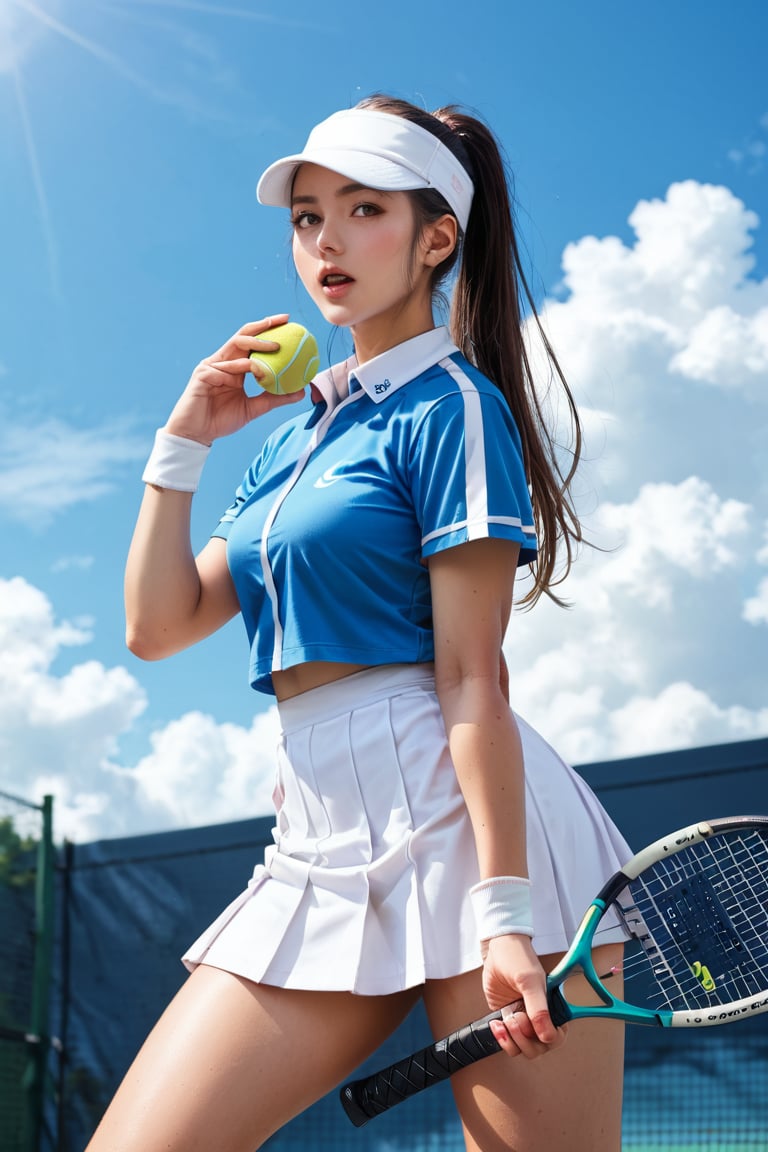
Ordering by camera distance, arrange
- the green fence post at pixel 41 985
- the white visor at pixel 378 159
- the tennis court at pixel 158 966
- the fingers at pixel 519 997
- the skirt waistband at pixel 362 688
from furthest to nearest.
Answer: the green fence post at pixel 41 985, the tennis court at pixel 158 966, the white visor at pixel 378 159, the skirt waistband at pixel 362 688, the fingers at pixel 519 997

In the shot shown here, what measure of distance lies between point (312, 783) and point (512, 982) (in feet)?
1.47

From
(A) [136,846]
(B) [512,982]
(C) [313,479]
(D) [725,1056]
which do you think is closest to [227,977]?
(B) [512,982]

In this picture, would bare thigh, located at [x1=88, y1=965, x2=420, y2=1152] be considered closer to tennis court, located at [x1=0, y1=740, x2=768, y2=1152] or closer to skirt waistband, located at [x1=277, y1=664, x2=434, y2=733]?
skirt waistband, located at [x1=277, y1=664, x2=434, y2=733]

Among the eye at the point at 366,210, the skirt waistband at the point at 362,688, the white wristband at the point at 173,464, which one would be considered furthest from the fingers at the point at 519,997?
the eye at the point at 366,210

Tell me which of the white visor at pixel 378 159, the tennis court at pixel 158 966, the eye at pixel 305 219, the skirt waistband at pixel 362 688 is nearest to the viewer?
the skirt waistband at pixel 362 688

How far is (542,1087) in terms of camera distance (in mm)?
1800

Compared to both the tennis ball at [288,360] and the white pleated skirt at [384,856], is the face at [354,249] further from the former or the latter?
the white pleated skirt at [384,856]

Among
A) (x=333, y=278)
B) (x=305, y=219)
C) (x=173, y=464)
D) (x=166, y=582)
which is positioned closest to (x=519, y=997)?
(x=166, y=582)

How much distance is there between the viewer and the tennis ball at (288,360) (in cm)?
226

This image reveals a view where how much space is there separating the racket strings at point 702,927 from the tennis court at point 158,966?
134 inches

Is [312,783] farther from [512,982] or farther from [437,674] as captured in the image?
[512,982]

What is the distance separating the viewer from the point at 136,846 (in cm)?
706

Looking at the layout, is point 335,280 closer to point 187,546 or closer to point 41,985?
point 187,546

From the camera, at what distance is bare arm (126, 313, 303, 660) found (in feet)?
7.43
